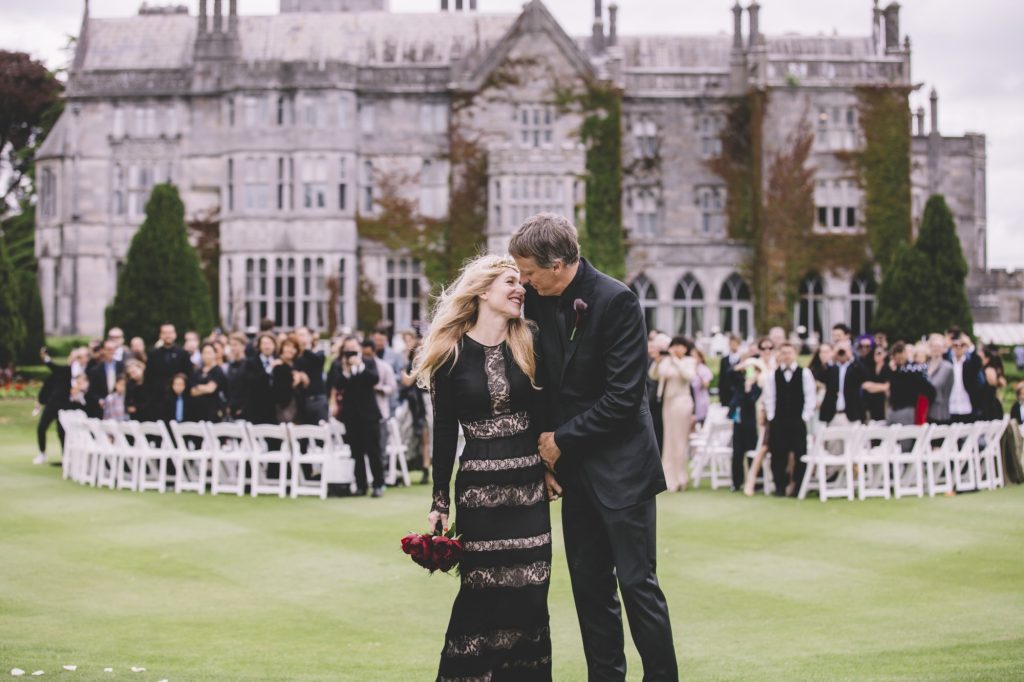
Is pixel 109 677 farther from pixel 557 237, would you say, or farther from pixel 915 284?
pixel 915 284

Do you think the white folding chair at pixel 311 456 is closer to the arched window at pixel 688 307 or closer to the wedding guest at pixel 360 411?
the wedding guest at pixel 360 411

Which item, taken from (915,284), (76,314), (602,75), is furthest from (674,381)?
(76,314)

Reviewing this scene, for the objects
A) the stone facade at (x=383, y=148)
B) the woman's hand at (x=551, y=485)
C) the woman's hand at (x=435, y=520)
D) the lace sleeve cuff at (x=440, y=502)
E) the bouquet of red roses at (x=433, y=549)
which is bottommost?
the bouquet of red roses at (x=433, y=549)

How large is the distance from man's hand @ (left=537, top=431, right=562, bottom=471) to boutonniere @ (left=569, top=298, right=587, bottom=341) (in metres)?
0.50

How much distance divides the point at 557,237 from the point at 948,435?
37.3 ft

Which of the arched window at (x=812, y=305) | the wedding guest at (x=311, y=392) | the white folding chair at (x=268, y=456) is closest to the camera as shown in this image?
the white folding chair at (x=268, y=456)

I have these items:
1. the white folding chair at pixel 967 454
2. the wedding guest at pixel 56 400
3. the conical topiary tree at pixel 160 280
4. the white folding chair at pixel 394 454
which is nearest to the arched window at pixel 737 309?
the conical topiary tree at pixel 160 280

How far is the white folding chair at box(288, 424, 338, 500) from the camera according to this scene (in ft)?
54.1

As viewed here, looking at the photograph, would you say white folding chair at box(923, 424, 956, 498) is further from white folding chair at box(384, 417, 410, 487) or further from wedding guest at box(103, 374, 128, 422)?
wedding guest at box(103, 374, 128, 422)

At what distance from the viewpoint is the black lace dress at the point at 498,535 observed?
645cm

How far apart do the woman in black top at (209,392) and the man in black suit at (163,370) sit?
40cm

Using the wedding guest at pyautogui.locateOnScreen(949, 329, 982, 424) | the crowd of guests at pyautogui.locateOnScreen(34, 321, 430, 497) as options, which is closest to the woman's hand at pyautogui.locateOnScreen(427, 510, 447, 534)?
the crowd of guests at pyautogui.locateOnScreen(34, 321, 430, 497)

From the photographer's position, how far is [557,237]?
252 inches

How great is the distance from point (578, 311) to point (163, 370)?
43.1 feet
